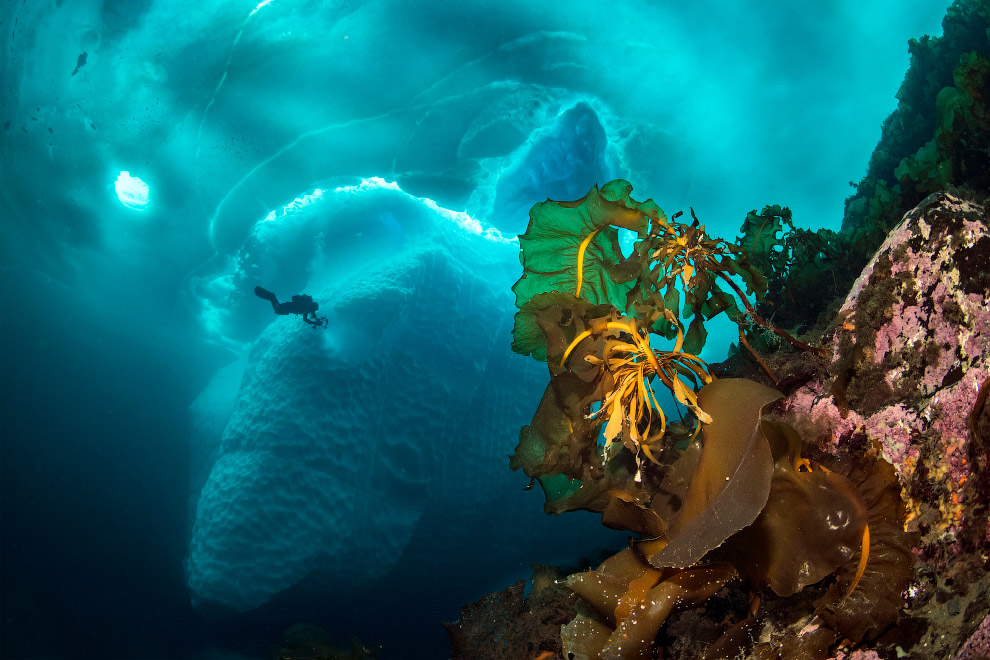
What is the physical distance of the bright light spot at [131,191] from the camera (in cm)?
1104

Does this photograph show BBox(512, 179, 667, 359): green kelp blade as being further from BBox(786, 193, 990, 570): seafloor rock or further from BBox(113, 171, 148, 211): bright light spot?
BBox(113, 171, 148, 211): bright light spot

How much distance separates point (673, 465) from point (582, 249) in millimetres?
919

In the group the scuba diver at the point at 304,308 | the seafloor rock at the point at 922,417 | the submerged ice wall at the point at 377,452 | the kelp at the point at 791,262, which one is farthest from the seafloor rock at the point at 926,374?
the scuba diver at the point at 304,308

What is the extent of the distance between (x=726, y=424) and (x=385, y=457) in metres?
8.37

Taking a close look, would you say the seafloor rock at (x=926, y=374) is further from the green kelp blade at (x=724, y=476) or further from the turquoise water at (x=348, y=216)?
the turquoise water at (x=348, y=216)

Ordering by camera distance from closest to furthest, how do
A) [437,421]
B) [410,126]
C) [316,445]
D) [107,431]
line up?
[316,445], [437,421], [410,126], [107,431]

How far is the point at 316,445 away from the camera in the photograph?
27.0 feet

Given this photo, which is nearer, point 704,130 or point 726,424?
point 726,424

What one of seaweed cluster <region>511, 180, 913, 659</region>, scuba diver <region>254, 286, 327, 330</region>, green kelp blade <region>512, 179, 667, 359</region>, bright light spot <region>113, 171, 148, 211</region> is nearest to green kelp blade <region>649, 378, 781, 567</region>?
seaweed cluster <region>511, 180, 913, 659</region>

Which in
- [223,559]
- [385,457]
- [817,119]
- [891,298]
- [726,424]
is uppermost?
[817,119]

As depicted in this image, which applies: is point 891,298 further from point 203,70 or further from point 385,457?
point 203,70

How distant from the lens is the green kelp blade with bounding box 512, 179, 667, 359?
1.54m

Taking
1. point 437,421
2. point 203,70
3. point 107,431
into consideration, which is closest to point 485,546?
point 437,421

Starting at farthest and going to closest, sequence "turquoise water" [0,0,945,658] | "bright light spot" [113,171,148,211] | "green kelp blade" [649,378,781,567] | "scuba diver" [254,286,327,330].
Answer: "bright light spot" [113,171,148,211] → "scuba diver" [254,286,327,330] → "turquoise water" [0,0,945,658] → "green kelp blade" [649,378,781,567]
